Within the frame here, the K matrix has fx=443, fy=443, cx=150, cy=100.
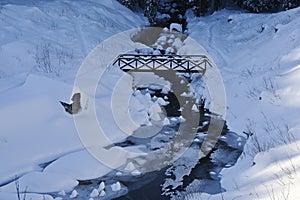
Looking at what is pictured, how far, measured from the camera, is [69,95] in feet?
44.1

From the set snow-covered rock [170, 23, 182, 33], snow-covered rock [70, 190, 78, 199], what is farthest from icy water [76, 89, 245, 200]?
snow-covered rock [170, 23, 182, 33]

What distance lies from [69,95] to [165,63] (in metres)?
6.22

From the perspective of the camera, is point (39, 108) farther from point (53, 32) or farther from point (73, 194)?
point (53, 32)

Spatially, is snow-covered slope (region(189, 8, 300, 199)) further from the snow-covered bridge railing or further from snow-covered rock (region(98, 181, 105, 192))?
snow-covered rock (region(98, 181, 105, 192))

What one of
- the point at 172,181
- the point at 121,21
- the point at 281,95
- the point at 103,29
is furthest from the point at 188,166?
the point at 121,21

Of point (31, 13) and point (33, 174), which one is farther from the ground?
point (31, 13)

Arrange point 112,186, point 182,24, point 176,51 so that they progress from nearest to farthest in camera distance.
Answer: point 112,186 < point 176,51 < point 182,24

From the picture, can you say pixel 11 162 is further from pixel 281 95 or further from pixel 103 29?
pixel 103 29

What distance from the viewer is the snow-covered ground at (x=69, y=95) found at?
30.0ft

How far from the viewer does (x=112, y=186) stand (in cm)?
1011

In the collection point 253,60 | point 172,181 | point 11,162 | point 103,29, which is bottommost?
point 172,181

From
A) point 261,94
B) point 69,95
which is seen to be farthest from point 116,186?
point 261,94

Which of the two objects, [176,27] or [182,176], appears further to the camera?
[176,27]

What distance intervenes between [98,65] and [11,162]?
27.7ft
